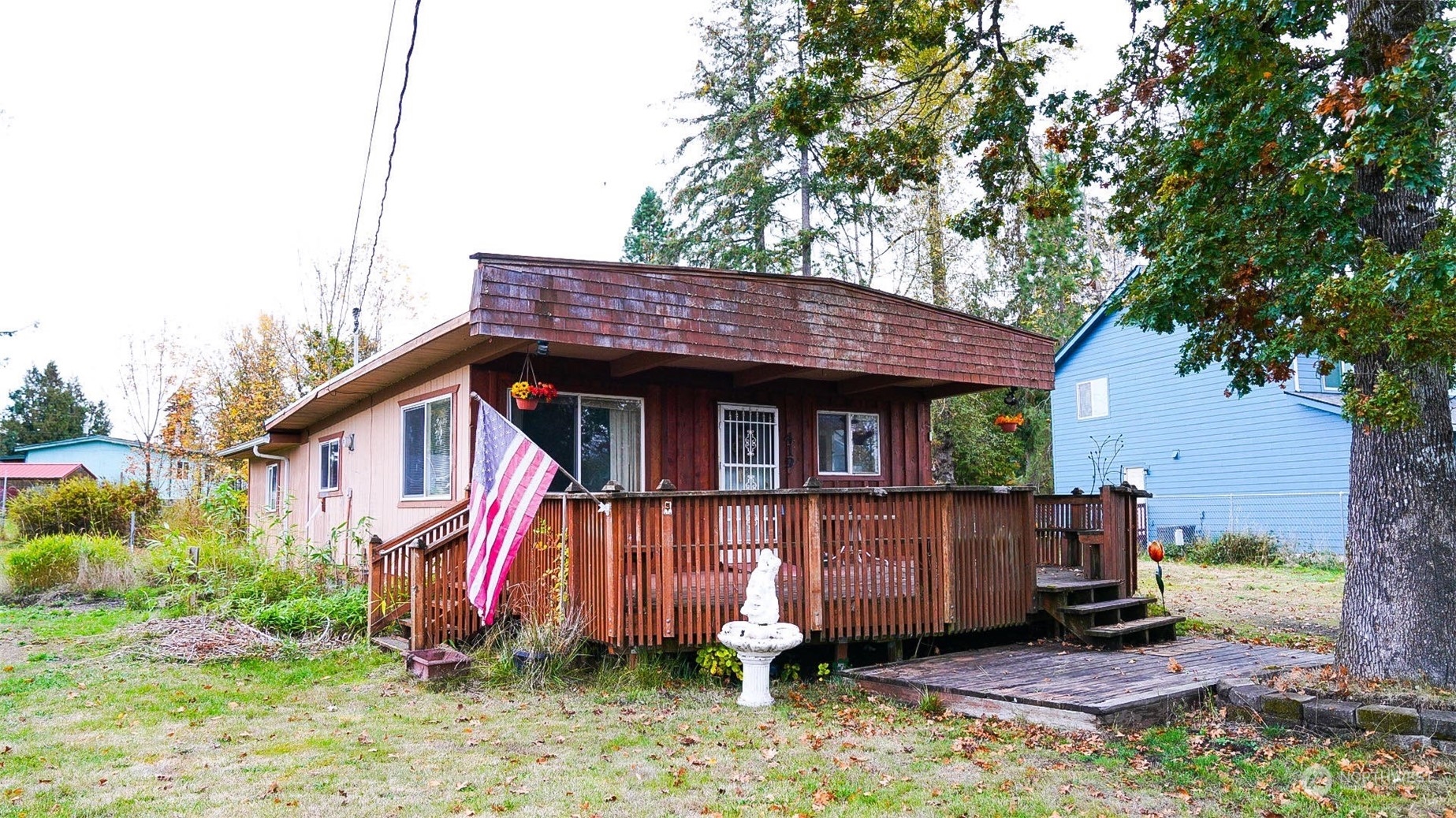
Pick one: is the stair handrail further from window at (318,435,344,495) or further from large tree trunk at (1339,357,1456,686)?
large tree trunk at (1339,357,1456,686)

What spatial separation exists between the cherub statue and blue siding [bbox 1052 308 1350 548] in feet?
39.7

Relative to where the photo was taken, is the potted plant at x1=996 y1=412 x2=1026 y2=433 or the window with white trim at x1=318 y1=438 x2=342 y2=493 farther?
the window with white trim at x1=318 y1=438 x2=342 y2=493

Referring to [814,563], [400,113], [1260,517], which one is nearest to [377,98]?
[400,113]

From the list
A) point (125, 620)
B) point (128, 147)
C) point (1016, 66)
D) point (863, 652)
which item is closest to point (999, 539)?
point (863, 652)

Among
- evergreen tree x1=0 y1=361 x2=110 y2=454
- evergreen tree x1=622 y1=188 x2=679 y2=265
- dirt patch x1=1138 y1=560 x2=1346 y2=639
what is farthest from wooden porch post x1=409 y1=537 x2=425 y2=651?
evergreen tree x1=0 y1=361 x2=110 y2=454

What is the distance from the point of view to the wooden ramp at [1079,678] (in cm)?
577

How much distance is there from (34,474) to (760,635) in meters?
40.4

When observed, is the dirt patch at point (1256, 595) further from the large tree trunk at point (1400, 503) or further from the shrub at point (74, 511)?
the shrub at point (74, 511)

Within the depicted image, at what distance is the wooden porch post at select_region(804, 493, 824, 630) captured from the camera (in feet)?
23.2

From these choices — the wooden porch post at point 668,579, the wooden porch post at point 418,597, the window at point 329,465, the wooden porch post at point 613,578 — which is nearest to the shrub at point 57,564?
the window at point 329,465

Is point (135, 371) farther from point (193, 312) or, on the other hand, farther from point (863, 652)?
point (863, 652)

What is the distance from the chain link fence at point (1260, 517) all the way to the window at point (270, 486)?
18.1 metres

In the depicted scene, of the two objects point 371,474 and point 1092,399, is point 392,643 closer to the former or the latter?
point 371,474

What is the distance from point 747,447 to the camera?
35.3 ft
